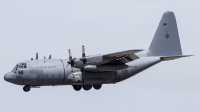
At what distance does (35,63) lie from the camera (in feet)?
114

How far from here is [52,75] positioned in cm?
3444

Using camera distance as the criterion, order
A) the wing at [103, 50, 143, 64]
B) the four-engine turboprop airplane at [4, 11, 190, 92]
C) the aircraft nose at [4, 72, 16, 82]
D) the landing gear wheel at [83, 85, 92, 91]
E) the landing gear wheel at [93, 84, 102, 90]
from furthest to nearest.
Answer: the landing gear wheel at [93, 84, 102, 90], the landing gear wheel at [83, 85, 92, 91], the aircraft nose at [4, 72, 16, 82], the four-engine turboprop airplane at [4, 11, 190, 92], the wing at [103, 50, 143, 64]

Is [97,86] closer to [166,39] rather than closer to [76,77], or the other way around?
[76,77]

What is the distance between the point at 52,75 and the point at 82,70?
6.72 ft

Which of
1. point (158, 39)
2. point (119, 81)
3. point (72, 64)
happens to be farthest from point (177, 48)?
point (72, 64)

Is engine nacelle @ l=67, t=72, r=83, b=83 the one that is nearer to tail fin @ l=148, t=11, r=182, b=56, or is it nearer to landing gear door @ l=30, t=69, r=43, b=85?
landing gear door @ l=30, t=69, r=43, b=85

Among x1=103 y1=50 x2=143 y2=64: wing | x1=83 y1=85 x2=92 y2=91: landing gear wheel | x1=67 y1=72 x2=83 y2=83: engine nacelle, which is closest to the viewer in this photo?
x1=103 y1=50 x2=143 y2=64: wing

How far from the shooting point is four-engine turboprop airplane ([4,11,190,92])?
1340 inches

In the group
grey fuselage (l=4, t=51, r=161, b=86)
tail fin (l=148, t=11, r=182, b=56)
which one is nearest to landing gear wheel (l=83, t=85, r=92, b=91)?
grey fuselage (l=4, t=51, r=161, b=86)

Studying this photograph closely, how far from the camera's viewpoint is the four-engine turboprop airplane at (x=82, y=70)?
3403 centimetres

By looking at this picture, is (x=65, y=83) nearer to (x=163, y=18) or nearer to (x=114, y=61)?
(x=114, y=61)

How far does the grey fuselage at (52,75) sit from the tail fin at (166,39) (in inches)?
117

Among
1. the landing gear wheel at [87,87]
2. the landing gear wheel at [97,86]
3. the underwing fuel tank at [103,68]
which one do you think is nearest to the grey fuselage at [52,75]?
the landing gear wheel at [97,86]

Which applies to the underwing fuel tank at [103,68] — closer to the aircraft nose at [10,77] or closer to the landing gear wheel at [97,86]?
the landing gear wheel at [97,86]
